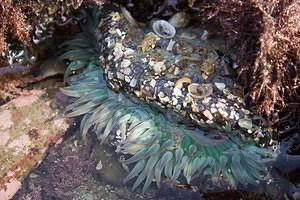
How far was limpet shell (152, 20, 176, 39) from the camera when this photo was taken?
2.78 m

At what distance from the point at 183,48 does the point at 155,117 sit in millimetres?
421

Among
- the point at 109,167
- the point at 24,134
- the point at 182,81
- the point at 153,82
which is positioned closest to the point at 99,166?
the point at 109,167

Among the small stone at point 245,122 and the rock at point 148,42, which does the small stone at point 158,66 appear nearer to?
the rock at point 148,42

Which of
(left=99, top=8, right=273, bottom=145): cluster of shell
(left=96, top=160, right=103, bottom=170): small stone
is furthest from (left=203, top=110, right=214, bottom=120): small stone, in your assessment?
(left=96, top=160, right=103, bottom=170): small stone

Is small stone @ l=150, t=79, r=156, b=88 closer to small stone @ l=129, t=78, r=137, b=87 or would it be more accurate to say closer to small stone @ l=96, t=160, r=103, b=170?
small stone @ l=129, t=78, r=137, b=87

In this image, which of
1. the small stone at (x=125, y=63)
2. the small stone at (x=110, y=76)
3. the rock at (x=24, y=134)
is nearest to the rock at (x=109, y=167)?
the rock at (x=24, y=134)

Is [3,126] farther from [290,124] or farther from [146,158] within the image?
[290,124]

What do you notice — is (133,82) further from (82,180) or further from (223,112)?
(82,180)

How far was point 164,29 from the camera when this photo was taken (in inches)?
110

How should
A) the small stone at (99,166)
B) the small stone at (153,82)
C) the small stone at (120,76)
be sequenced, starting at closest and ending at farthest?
the small stone at (153,82)
the small stone at (120,76)
the small stone at (99,166)

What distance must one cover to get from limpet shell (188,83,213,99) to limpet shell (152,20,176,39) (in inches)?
14.4

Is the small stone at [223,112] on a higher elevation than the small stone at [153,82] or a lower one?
lower

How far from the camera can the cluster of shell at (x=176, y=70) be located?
255cm

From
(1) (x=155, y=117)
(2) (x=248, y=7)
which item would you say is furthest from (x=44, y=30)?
(2) (x=248, y=7)
